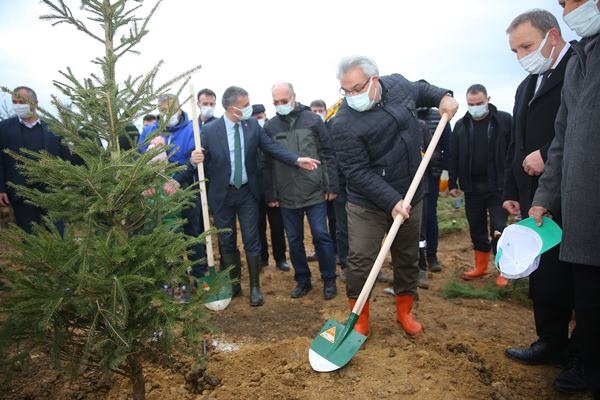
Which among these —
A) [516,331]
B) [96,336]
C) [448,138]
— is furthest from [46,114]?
[448,138]

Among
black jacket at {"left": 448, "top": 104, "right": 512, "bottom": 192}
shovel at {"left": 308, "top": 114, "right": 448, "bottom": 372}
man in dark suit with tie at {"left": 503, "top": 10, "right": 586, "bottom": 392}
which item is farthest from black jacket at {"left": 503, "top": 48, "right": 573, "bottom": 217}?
black jacket at {"left": 448, "top": 104, "right": 512, "bottom": 192}

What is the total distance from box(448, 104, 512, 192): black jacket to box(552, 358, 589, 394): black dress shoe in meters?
2.67

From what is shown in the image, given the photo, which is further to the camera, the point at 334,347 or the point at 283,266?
the point at 283,266

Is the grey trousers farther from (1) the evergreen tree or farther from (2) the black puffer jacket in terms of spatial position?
(1) the evergreen tree

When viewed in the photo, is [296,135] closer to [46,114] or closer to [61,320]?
[46,114]

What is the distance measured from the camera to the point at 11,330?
2125 millimetres

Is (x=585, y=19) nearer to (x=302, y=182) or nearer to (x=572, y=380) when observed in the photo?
(x=572, y=380)

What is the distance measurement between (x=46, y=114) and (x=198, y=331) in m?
1.56

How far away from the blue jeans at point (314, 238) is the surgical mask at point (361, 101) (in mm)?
1740

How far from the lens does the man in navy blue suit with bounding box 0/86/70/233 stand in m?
4.98

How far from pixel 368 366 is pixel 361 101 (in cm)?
210

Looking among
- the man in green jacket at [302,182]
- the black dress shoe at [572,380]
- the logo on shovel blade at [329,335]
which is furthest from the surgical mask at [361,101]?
the black dress shoe at [572,380]

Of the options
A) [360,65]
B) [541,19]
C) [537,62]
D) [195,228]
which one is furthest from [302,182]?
[541,19]

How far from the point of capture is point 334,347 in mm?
3084
